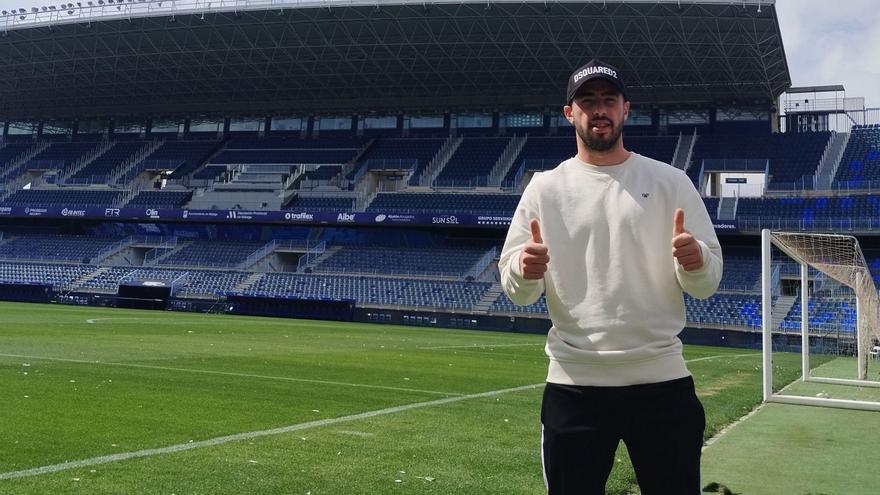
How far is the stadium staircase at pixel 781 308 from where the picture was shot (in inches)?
1211

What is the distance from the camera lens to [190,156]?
Answer: 54531 millimetres

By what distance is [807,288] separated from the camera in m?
13.1

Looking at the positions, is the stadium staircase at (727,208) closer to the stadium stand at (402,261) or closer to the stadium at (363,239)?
the stadium at (363,239)

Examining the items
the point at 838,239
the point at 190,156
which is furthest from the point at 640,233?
the point at 190,156

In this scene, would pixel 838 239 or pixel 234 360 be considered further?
pixel 234 360

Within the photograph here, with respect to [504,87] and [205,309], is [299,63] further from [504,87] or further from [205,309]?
[205,309]

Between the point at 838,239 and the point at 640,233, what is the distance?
11.3 m

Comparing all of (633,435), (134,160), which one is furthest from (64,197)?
(633,435)

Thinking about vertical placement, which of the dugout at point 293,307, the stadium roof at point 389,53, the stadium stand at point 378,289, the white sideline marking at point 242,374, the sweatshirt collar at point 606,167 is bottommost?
the white sideline marking at point 242,374

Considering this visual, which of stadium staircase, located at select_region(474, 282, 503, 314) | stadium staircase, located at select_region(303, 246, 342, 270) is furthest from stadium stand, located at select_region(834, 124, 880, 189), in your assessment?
stadium staircase, located at select_region(303, 246, 342, 270)

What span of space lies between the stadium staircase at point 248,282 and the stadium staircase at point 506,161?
14.2 metres

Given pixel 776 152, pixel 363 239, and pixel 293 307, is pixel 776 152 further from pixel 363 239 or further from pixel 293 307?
pixel 293 307

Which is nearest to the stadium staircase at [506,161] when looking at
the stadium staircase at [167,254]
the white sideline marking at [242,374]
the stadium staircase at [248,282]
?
the stadium staircase at [248,282]

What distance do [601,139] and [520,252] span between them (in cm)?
56
